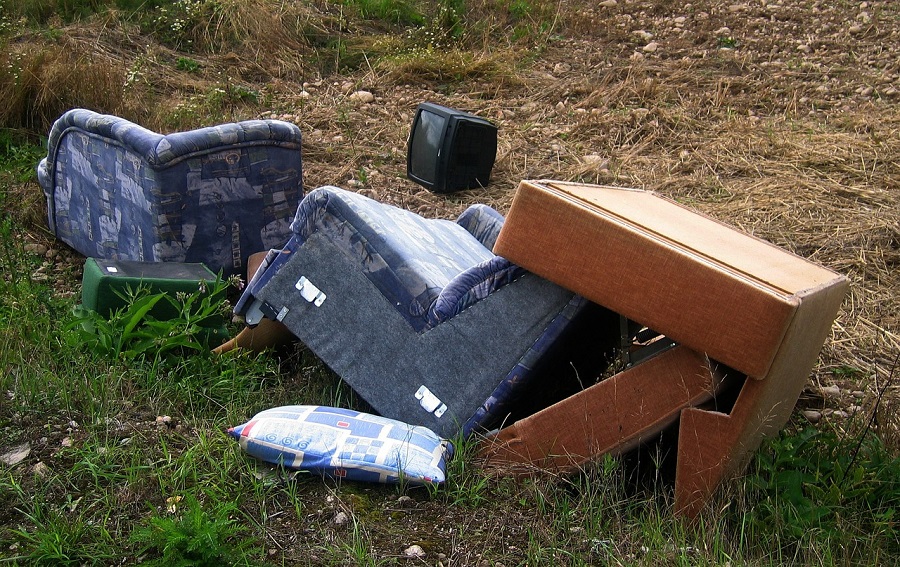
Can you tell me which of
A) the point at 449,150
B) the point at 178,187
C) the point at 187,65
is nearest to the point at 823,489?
the point at 178,187

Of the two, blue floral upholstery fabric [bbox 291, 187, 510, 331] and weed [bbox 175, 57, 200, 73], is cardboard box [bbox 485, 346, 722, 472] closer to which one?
blue floral upholstery fabric [bbox 291, 187, 510, 331]

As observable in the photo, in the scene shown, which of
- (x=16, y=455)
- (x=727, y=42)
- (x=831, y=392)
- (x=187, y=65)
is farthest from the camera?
(x=727, y=42)

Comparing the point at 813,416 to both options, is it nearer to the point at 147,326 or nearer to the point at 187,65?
the point at 147,326

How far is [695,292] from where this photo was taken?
90.3 inches

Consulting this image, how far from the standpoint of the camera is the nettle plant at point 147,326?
10.0ft

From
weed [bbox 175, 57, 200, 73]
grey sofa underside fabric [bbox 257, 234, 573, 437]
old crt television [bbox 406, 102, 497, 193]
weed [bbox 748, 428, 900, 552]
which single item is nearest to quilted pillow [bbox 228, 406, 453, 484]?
grey sofa underside fabric [bbox 257, 234, 573, 437]

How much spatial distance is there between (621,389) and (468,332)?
517 mm

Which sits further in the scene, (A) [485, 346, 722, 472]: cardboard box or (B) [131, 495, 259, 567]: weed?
(A) [485, 346, 722, 472]: cardboard box

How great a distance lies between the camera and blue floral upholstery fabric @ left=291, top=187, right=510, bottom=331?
2.74 meters

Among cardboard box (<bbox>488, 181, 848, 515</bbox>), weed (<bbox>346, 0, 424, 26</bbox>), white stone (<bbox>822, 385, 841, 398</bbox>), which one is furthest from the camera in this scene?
weed (<bbox>346, 0, 424, 26</bbox>)

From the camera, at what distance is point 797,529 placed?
2410 millimetres

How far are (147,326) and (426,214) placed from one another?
8.43 ft

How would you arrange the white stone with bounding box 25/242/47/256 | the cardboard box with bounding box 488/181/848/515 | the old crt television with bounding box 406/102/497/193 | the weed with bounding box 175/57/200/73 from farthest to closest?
1. the weed with bounding box 175/57/200/73
2. the old crt television with bounding box 406/102/497/193
3. the white stone with bounding box 25/242/47/256
4. the cardboard box with bounding box 488/181/848/515

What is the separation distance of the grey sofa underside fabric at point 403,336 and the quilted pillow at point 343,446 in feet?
0.77
